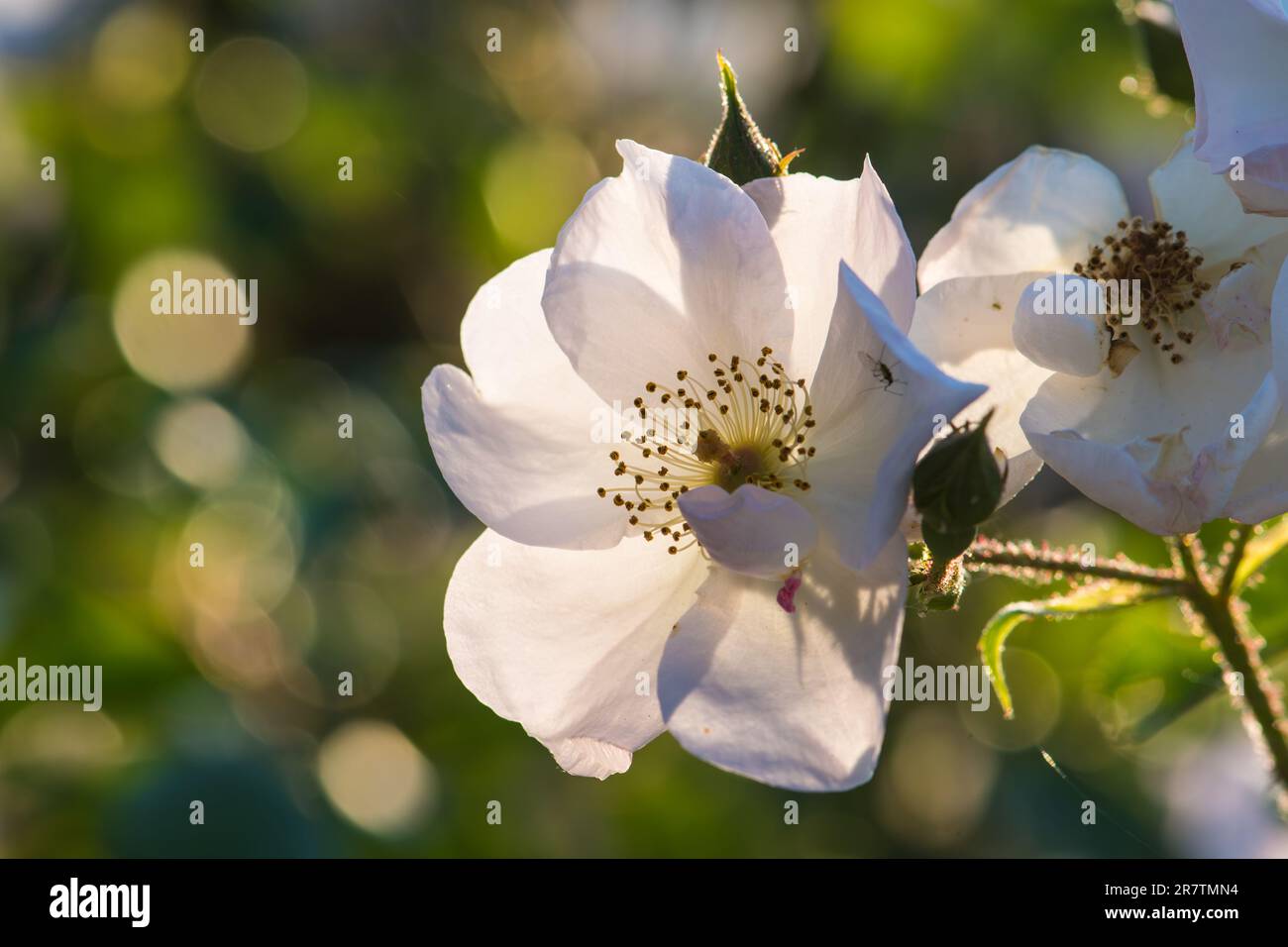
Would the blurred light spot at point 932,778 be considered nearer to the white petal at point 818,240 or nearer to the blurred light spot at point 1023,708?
the blurred light spot at point 1023,708

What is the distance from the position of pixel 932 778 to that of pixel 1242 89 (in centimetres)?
277

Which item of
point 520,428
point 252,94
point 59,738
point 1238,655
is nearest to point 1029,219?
point 1238,655

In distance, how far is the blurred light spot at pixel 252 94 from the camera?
470cm

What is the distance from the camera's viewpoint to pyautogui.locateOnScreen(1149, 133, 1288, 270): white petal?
181 cm

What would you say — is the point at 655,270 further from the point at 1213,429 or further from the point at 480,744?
the point at 480,744

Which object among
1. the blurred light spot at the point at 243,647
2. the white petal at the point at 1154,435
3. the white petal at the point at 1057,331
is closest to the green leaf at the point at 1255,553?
the white petal at the point at 1154,435

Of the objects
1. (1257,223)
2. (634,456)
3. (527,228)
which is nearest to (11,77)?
(527,228)

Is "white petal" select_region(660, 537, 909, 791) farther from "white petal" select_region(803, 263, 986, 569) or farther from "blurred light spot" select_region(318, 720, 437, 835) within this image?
"blurred light spot" select_region(318, 720, 437, 835)

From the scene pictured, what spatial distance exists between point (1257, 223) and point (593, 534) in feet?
3.07

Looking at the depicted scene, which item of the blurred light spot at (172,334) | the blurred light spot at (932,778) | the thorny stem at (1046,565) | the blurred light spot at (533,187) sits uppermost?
the blurred light spot at (533,187)

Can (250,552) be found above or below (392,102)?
below

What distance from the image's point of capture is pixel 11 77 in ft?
15.7

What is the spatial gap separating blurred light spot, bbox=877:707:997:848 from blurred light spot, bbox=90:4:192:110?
325cm

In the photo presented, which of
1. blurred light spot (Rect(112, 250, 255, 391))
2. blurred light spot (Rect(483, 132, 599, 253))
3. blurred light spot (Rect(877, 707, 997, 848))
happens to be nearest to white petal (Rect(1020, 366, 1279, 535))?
blurred light spot (Rect(877, 707, 997, 848))
